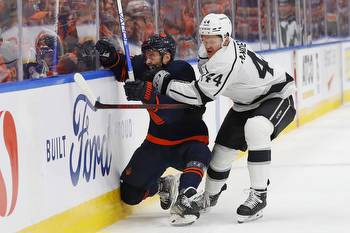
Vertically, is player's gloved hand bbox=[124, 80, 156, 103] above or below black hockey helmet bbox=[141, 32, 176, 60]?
below

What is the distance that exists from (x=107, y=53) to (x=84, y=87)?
0.56m

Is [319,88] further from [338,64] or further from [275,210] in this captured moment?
[275,210]

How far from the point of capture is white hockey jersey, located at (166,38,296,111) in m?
5.24

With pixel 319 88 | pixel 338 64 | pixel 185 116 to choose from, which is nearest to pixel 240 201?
pixel 185 116

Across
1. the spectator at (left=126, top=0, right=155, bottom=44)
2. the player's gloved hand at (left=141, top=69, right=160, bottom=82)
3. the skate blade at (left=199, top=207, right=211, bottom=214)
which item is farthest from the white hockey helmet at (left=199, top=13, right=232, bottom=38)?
the spectator at (left=126, top=0, right=155, bottom=44)

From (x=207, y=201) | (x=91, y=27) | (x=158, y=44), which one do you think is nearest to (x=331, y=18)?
(x=91, y=27)

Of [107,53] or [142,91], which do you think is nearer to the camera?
[142,91]

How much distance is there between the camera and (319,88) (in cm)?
1198

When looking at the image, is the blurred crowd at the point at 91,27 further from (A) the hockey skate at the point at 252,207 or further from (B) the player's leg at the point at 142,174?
(A) the hockey skate at the point at 252,207

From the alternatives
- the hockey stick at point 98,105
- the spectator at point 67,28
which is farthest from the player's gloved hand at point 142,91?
the spectator at point 67,28

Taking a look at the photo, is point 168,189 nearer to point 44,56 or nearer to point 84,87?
point 84,87

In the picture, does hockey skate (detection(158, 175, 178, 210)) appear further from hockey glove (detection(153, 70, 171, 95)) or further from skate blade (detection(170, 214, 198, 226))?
hockey glove (detection(153, 70, 171, 95))

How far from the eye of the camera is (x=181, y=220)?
17.3 feet

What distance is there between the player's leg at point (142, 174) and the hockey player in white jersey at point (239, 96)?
1.17 feet
